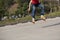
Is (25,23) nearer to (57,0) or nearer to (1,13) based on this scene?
(57,0)

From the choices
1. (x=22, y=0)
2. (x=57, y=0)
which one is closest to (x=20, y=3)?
(x=22, y=0)

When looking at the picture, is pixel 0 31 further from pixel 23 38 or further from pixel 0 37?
pixel 23 38

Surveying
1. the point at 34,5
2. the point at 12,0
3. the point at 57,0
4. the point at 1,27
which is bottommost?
the point at 12,0

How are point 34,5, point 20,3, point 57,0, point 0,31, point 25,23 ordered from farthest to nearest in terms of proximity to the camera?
point 20,3 → point 57,0 → point 25,23 → point 34,5 → point 0,31

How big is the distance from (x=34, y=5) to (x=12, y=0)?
42.8m

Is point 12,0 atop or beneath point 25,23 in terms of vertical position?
beneath

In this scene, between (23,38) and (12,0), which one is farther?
(12,0)

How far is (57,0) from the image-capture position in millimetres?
24875

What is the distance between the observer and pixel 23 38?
23.2ft

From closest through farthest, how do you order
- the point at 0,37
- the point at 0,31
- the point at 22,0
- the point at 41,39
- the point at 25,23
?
the point at 41,39 < the point at 0,37 < the point at 0,31 < the point at 25,23 < the point at 22,0

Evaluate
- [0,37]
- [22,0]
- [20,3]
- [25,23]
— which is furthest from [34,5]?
[22,0]

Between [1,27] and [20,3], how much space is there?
3170 cm

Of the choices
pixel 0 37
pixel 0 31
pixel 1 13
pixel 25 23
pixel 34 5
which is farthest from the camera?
pixel 1 13

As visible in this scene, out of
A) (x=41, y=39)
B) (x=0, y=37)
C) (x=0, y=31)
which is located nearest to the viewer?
(x=41, y=39)
